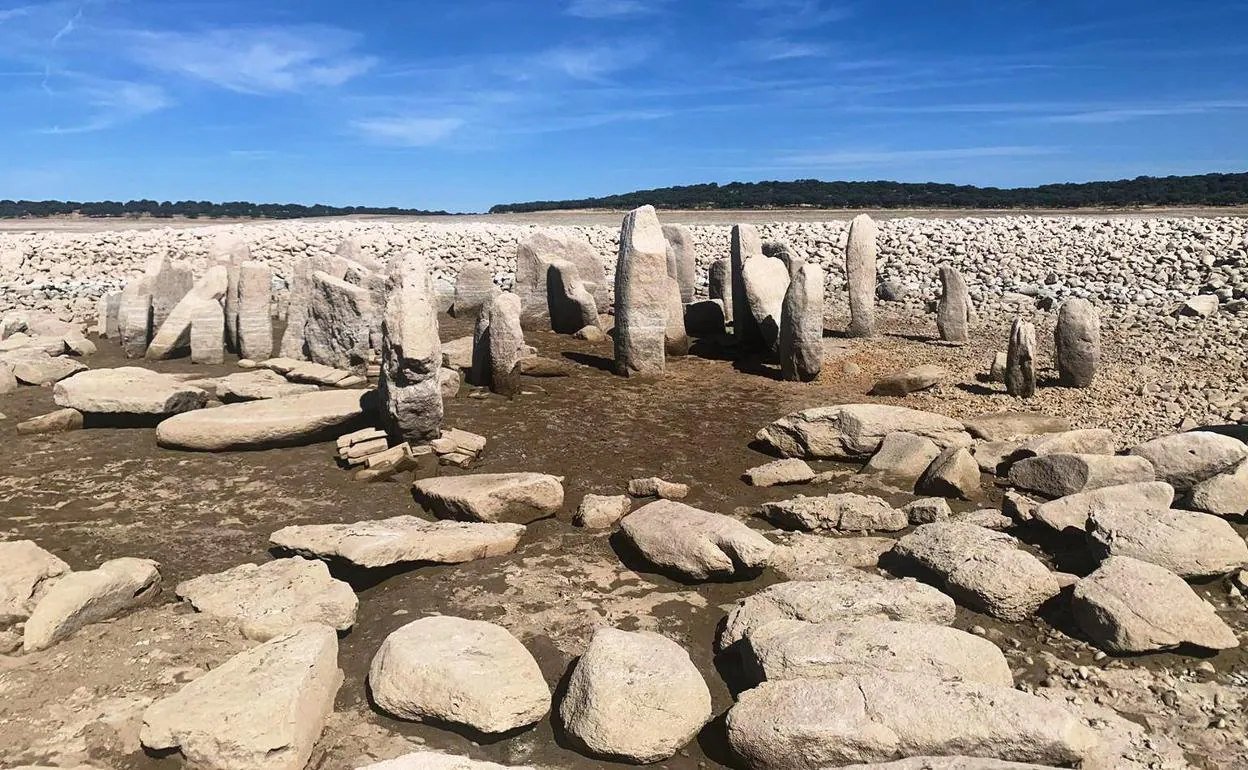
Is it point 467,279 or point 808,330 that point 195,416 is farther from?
point 467,279

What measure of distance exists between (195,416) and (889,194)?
47514 millimetres

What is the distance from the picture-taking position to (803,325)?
10.6 meters

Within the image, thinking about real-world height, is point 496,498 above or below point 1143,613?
above

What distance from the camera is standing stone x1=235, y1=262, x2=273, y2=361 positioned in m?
11.8

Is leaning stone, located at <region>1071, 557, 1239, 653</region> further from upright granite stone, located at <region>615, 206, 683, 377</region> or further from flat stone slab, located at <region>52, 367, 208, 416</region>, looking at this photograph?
flat stone slab, located at <region>52, 367, 208, 416</region>

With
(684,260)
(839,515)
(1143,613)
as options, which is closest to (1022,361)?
(839,515)

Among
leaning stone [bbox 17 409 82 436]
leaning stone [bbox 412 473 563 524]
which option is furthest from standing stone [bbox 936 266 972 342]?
leaning stone [bbox 17 409 82 436]

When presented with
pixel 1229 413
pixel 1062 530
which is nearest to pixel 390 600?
pixel 1062 530

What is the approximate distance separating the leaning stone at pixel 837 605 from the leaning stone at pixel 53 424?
697 cm

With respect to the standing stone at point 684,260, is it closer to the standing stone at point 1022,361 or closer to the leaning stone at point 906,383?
the leaning stone at point 906,383

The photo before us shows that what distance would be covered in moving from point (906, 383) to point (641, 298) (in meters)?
3.36

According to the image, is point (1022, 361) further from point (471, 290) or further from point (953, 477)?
point (471, 290)

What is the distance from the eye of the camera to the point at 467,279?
16047 millimetres

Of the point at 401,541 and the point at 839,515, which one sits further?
the point at 839,515
